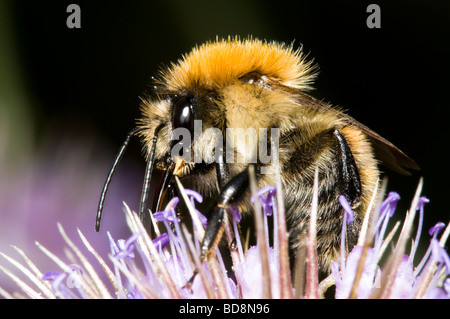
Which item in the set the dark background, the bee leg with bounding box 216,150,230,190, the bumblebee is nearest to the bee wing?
the bumblebee

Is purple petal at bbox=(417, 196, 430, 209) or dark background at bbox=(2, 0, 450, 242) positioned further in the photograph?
dark background at bbox=(2, 0, 450, 242)

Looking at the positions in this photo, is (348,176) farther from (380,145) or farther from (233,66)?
(233,66)

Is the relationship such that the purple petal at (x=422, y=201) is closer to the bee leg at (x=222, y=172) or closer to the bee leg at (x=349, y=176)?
the bee leg at (x=349, y=176)

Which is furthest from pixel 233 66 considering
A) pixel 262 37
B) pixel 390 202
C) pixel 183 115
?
pixel 262 37

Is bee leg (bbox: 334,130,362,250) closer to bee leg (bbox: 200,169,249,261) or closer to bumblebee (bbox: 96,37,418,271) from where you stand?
bumblebee (bbox: 96,37,418,271)

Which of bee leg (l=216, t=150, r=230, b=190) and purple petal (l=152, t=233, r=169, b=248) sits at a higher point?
bee leg (l=216, t=150, r=230, b=190)
